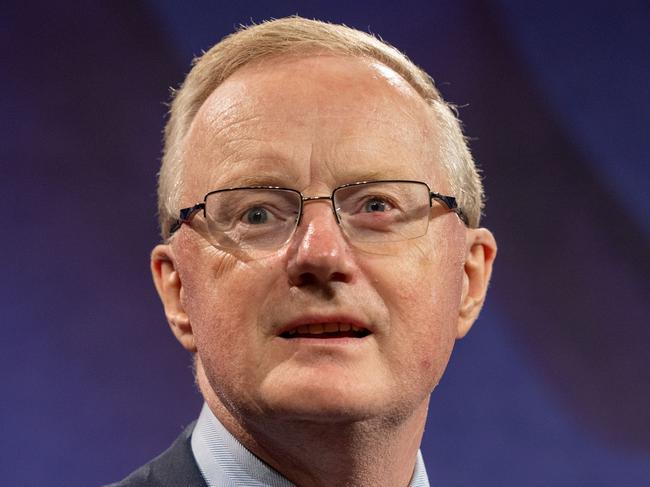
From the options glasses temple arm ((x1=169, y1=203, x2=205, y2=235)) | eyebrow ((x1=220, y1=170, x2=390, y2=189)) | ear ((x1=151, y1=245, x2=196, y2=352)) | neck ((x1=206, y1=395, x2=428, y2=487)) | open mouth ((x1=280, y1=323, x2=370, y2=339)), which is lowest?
neck ((x1=206, y1=395, x2=428, y2=487))

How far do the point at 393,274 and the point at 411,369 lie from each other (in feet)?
0.60

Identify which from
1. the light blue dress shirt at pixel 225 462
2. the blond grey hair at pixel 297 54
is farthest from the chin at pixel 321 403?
the blond grey hair at pixel 297 54

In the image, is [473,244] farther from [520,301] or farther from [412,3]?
[412,3]

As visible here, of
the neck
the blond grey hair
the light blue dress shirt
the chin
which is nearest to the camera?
the chin

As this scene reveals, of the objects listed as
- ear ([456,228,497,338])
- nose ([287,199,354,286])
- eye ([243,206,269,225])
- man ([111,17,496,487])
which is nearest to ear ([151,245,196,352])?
man ([111,17,496,487])

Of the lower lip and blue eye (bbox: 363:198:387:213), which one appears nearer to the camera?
the lower lip

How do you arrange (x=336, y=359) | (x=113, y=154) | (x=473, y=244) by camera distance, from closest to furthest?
1. (x=336, y=359)
2. (x=473, y=244)
3. (x=113, y=154)

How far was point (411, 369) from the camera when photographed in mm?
1609

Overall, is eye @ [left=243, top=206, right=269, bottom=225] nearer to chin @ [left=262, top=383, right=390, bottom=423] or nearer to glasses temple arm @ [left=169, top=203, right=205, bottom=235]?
glasses temple arm @ [left=169, top=203, right=205, bottom=235]

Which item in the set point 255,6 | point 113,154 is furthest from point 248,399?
point 255,6

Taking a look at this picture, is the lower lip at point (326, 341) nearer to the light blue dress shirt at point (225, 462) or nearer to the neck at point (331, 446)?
the neck at point (331, 446)

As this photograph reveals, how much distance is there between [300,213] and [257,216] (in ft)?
0.32

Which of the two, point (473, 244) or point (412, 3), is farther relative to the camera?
point (412, 3)

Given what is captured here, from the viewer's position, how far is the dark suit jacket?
1.77 metres
